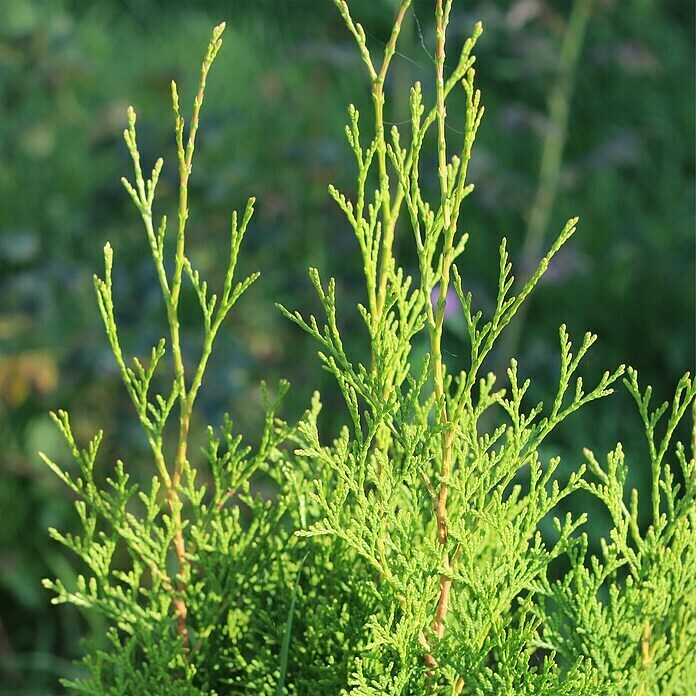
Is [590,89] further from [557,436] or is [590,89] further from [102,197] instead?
[102,197]

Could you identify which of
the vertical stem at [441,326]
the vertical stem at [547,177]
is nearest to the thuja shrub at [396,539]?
the vertical stem at [441,326]

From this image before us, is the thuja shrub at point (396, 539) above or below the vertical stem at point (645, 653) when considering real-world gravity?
above

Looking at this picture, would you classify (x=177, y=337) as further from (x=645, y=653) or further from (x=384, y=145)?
(x=645, y=653)

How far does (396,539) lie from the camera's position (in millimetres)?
1036

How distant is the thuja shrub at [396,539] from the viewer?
39.0 inches

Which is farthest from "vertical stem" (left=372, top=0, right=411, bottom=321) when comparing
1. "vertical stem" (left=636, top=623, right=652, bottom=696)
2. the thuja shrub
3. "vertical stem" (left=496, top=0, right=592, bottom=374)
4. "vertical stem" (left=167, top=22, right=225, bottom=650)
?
"vertical stem" (left=496, top=0, right=592, bottom=374)

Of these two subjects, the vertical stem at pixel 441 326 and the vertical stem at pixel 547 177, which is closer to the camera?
the vertical stem at pixel 441 326

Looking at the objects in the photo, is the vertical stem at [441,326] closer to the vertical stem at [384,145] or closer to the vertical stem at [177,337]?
the vertical stem at [384,145]

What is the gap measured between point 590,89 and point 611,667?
4.31m

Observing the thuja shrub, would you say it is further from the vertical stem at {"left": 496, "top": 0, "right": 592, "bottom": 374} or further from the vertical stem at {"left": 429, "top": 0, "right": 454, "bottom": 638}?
the vertical stem at {"left": 496, "top": 0, "right": 592, "bottom": 374}

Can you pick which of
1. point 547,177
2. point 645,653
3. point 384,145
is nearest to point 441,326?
point 384,145

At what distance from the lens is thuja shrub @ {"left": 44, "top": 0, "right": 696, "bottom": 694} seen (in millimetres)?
991

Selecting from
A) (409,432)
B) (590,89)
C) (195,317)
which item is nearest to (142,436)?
(195,317)

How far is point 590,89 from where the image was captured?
496 centimetres
